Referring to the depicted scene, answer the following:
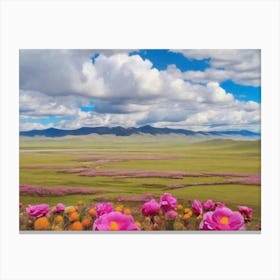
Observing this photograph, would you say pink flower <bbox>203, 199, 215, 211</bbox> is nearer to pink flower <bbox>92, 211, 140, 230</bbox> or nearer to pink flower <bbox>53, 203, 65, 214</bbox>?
pink flower <bbox>92, 211, 140, 230</bbox>

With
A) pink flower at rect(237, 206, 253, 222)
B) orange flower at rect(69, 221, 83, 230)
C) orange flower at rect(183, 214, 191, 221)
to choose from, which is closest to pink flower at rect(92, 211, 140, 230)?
Result: orange flower at rect(69, 221, 83, 230)

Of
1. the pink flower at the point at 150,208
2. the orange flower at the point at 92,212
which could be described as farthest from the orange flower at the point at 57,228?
the pink flower at the point at 150,208

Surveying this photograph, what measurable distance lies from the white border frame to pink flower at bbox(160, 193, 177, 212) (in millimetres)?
254

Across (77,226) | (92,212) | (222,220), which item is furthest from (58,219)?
(222,220)

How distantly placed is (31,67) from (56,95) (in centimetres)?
34

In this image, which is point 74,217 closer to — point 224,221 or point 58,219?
point 58,219

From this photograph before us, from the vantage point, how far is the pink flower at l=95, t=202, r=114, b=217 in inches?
183

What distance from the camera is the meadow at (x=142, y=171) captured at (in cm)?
468

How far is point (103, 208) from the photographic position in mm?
4637

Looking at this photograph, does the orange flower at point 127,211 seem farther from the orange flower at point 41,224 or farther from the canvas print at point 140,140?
the orange flower at point 41,224

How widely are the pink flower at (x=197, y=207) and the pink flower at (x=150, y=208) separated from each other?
325 mm
